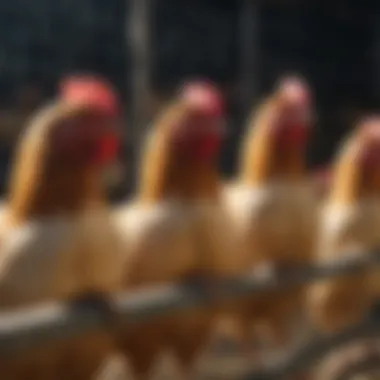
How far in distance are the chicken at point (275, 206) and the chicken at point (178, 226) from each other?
52 mm

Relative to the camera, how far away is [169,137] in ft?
2.54

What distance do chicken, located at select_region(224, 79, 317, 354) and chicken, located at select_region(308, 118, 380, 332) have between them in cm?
6

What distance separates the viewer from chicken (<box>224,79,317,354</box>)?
2.74ft

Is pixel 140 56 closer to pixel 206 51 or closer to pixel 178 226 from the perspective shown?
pixel 206 51

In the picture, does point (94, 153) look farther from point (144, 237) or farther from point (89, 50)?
point (89, 50)

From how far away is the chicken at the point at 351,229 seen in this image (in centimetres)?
95

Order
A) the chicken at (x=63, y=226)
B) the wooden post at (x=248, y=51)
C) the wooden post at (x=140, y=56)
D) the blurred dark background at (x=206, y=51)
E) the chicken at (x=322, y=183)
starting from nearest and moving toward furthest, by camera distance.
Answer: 1. the chicken at (x=63, y=226)
2. the chicken at (x=322, y=183)
3. the blurred dark background at (x=206, y=51)
4. the wooden post at (x=140, y=56)
5. the wooden post at (x=248, y=51)

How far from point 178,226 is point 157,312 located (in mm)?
154

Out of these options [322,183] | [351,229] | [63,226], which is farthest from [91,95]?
[322,183]

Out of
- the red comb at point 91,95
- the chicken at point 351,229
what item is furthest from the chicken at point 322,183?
the red comb at point 91,95

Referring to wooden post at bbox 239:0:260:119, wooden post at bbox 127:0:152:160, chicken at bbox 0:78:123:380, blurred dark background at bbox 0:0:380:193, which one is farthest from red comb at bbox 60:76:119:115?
wooden post at bbox 239:0:260:119

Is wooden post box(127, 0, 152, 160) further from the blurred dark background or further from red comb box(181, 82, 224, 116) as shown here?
red comb box(181, 82, 224, 116)

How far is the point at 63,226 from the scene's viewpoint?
0.66 metres

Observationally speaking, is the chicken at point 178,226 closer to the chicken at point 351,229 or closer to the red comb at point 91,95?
the red comb at point 91,95
